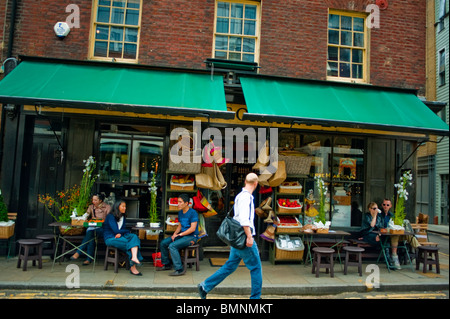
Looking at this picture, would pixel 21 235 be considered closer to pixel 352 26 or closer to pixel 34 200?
pixel 34 200

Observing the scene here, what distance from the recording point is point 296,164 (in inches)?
324

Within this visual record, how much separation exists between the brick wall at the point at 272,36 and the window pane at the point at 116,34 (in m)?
0.62

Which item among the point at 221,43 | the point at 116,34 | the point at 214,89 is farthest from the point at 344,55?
the point at 116,34

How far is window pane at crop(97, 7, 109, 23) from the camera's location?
29.0ft

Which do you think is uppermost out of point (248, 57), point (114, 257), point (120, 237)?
point (248, 57)

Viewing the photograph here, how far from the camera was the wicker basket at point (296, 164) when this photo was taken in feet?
26.8

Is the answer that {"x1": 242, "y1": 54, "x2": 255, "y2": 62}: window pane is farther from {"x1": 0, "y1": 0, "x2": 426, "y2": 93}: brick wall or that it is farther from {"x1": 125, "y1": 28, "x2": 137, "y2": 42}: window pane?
{"x1": 125, "y1": 28, "x2": 137, "y2": 42}: window pane

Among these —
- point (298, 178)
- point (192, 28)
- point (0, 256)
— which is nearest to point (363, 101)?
point (298, 178)

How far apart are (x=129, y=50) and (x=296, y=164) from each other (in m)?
5.36

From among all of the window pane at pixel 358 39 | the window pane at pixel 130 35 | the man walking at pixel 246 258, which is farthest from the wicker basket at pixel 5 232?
the window pane at pixel 358 39

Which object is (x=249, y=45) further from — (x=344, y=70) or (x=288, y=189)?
(x=288, y=189)

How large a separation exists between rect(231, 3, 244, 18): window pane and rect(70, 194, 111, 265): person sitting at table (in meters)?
6.06

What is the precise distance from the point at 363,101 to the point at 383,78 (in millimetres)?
1901

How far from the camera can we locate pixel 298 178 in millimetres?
8664
